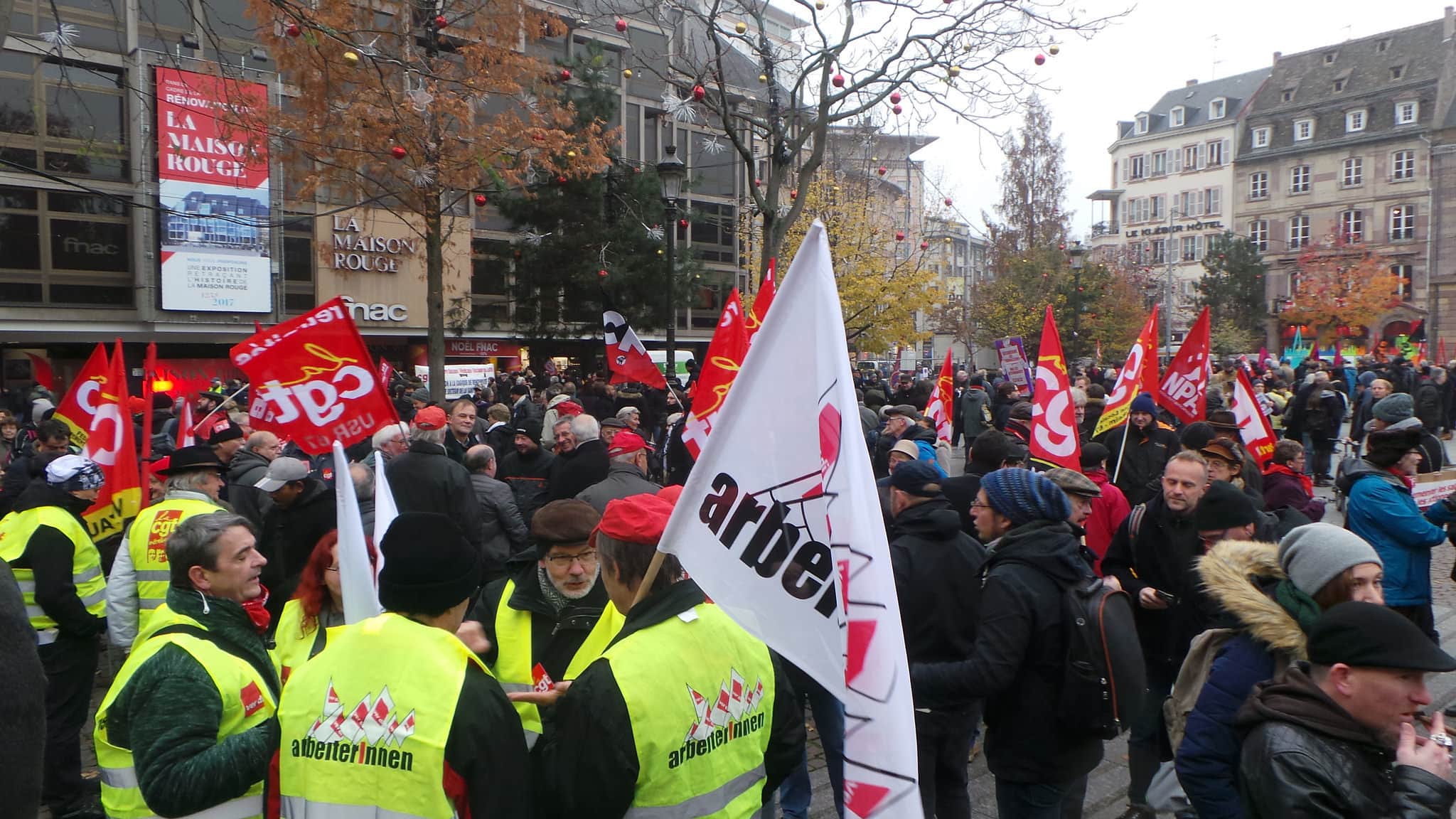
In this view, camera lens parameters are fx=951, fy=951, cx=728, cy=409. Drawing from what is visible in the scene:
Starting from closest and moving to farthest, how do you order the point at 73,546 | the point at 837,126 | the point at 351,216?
the point at 73,546 → the point at 837,126 → the point at 351,216

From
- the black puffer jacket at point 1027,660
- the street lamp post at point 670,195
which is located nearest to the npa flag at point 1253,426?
the black puffer jacket at point 1027,660

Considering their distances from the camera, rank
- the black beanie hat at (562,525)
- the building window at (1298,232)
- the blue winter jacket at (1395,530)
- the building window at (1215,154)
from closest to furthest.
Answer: the black beanie hat at (562,525) < the blue winter jacket at (1395,530) < the building window at (1298,232) < the building window at (1215,154)

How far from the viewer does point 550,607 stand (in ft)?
10.7

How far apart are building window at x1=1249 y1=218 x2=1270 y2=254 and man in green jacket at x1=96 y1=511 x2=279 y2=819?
69.8 metres

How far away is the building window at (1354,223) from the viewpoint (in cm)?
5684

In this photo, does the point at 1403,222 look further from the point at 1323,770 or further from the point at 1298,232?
the point at 1323,770

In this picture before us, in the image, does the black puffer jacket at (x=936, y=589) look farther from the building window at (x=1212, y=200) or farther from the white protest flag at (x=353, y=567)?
the building window at (x=1212, y=200)

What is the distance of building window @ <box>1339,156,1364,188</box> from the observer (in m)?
57.0

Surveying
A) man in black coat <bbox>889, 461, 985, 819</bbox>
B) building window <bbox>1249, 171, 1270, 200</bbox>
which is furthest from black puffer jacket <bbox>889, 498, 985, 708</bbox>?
building window <bbox>1249, 171, 1270, 200</bbox>

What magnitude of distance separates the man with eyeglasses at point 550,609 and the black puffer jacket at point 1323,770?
194cm

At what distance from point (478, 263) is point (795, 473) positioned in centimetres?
3314

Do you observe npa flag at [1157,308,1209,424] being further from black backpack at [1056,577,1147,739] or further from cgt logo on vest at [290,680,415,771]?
cgt logo on vest at [290,680,415,771]

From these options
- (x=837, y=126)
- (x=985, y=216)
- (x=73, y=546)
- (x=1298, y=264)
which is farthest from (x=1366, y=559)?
(x=1298, y=264)

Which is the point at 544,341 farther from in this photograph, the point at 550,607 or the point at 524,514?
the point at 550,607
